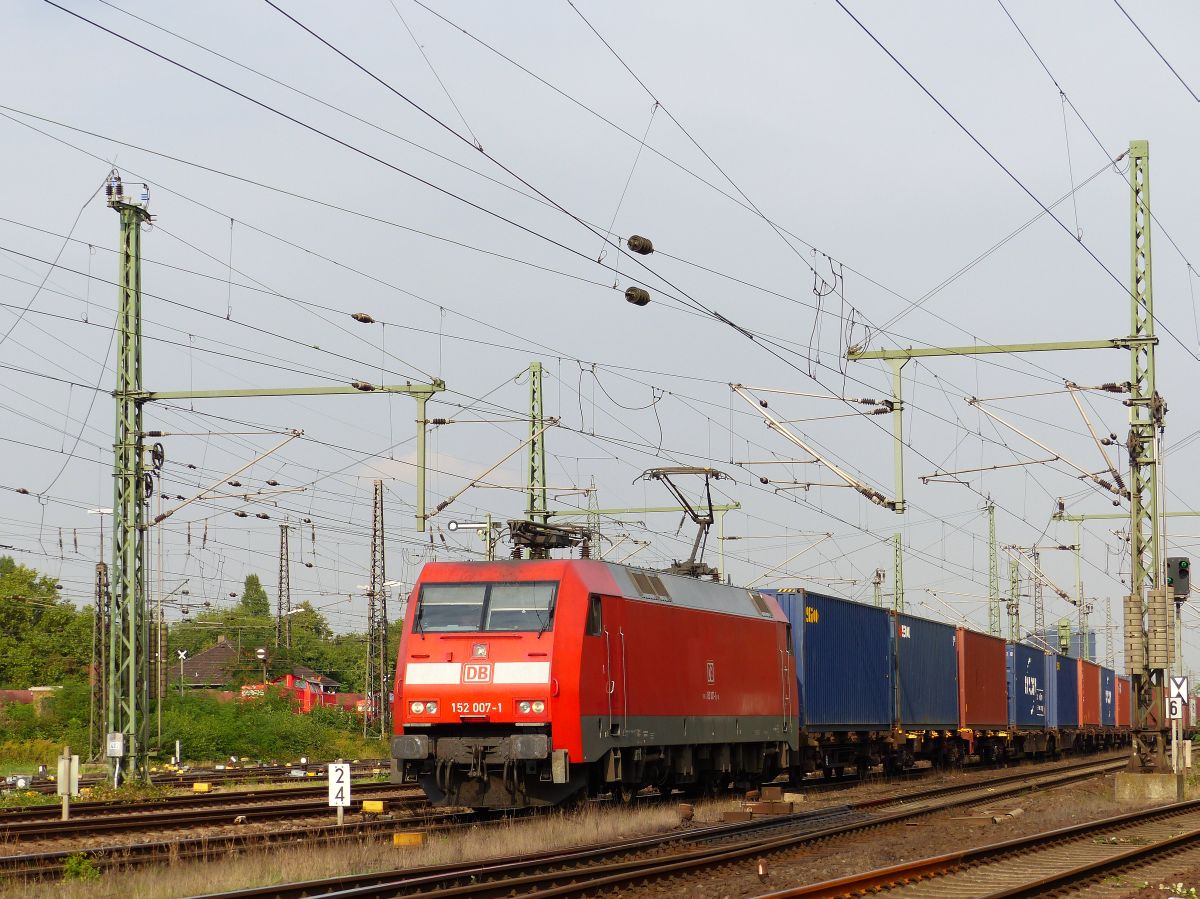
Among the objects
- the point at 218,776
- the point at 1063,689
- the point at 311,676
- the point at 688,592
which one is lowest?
the point at 218,776

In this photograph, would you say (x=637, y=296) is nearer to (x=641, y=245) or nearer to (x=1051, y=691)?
(x=641, y=245)

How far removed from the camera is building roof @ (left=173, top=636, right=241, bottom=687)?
3696 inches

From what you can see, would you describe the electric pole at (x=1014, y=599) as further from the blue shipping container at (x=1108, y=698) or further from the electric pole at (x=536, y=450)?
the electric pole at (x=536, y=450)

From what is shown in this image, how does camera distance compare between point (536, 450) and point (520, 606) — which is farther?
point (536, 450)

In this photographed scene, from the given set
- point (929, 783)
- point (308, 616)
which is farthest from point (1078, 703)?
point (308, 616)

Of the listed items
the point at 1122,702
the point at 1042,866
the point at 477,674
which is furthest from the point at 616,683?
the point at 1122,702

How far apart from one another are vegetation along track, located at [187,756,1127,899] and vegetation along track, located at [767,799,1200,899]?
6.14 ft

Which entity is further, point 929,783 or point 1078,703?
point 1078,703

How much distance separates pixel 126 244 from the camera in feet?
88.6

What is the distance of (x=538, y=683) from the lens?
19.3 m

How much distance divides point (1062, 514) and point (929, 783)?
941 inches

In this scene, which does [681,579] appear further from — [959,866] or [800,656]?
[959,866]

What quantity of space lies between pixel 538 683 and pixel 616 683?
1504 mm

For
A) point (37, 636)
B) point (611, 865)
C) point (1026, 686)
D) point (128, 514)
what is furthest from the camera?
point (37, 636)
